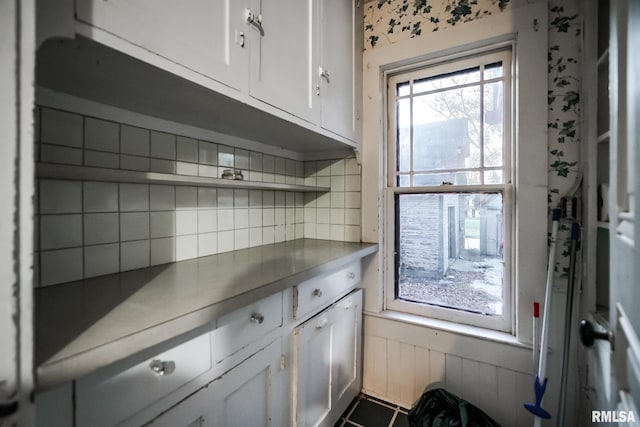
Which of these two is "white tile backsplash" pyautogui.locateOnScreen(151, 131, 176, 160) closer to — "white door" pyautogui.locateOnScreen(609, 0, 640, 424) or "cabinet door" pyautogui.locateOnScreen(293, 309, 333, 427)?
"cabinet door" pyautogui.locateOnScreen(293, 309, 333, 427)

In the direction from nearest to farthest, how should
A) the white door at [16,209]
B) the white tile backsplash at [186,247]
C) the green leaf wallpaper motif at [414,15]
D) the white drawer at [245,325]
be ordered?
1. the white door at [16,209]
2. the white drawer at [245,325]
3. the white tile backsplash at [186,247]
4. the green leaf wallpaper motif at [414,15]

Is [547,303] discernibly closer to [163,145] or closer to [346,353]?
[346,353]

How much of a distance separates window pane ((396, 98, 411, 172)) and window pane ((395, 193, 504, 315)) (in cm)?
20

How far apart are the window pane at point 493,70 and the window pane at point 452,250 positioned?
0.64 m

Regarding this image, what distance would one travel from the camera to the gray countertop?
0.48m

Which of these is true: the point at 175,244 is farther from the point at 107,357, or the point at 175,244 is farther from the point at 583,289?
the point at 583,289

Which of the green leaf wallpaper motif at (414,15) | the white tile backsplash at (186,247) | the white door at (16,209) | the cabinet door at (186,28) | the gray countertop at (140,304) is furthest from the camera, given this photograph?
the green leaf wallpaper motif at (414,15)

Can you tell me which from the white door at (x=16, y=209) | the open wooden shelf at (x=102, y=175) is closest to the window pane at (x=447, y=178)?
the open wooden shelf at (x=102, y=175)

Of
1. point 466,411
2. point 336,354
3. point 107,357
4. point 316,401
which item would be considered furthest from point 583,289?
point 107,357

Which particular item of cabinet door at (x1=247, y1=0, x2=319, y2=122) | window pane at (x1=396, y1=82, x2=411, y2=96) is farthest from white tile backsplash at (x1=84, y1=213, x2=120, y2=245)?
window pane at (x1=396, y1=82, x2=411, y2=96)

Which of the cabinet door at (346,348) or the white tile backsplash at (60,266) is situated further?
the cabinet door at (346,348)

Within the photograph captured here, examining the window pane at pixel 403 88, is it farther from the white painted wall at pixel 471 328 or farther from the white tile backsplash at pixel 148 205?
the white tile backsplash at pixel 148 205

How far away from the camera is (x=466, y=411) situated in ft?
4.33

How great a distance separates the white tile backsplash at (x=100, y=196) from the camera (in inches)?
37.6
